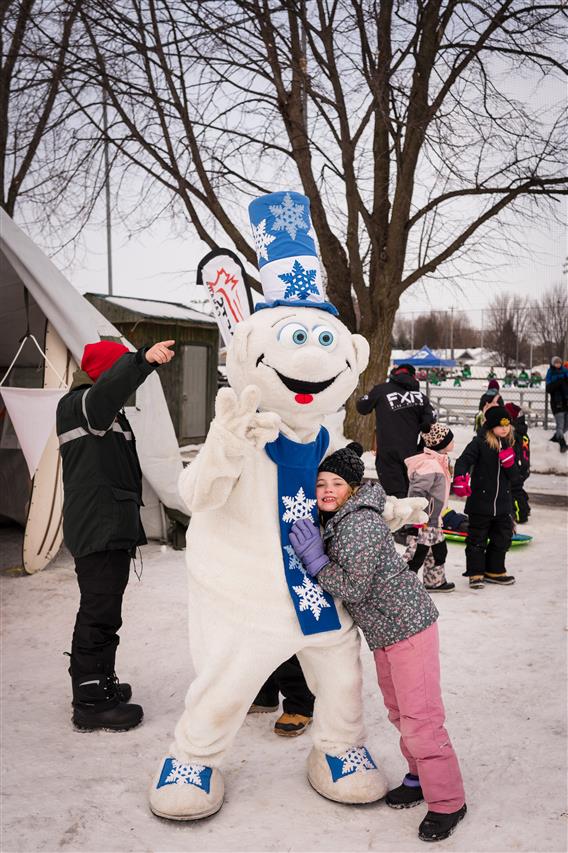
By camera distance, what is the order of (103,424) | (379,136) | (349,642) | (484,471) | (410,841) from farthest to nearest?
(379,136) < (484,471) < (103,424) < (349,642) < (410,841)

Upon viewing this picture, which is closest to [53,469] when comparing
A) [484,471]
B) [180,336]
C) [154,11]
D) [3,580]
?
[3,580]

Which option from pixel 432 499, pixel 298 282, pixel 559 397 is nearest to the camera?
pixel 298 282

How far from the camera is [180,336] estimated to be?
13469 millimetres

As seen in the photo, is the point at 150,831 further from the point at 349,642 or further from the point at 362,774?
the point at 349,642

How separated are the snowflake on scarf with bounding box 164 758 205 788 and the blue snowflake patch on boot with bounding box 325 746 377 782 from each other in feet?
1.57

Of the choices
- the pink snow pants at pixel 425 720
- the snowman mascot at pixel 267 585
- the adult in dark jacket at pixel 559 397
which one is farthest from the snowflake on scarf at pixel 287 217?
the adult in dark jacket at pixel 559 397

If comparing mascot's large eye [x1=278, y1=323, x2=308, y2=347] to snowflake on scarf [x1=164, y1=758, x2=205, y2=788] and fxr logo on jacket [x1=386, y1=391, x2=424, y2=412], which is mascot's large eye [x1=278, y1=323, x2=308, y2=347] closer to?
snowflake on scarf [x1=164, y1=758, x2=205, y2=788]

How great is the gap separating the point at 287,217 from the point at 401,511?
4.04ft

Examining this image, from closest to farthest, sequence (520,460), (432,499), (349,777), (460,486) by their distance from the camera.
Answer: (349,777) → (432,499) → (520,460) → (460,486)

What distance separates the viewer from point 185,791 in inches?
101

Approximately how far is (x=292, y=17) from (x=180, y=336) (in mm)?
5676

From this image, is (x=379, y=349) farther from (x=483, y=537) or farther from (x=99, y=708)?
(x=99, y=708)

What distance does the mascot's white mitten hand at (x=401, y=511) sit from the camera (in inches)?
111

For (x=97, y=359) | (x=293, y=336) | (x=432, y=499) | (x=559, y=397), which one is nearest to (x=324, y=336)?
(x=293, y=336)
